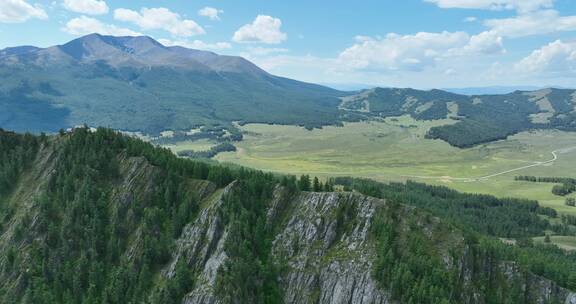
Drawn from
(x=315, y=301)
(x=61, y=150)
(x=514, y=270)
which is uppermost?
(x=61, y=150)

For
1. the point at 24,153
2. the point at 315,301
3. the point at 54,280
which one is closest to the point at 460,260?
the point at 315,301

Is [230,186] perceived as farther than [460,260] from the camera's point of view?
Yes

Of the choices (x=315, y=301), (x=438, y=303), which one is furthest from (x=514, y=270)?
(x=315, y=301)

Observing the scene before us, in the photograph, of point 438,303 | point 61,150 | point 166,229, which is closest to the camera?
point 438,303

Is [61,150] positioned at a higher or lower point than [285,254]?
higher

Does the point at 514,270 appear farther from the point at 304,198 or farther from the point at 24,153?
the point at 24,153

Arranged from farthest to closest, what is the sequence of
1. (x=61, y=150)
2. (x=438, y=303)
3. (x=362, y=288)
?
(x=61, y=150)
(x=362, y=288)
(x=438, y=303)
